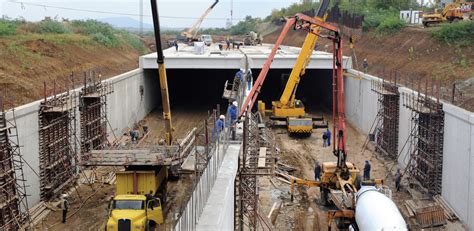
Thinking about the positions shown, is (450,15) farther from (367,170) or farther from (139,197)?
(139,197)

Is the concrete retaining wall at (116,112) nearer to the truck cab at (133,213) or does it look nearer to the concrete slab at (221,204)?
the truck cab at (133,213)

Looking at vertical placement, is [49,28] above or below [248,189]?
above

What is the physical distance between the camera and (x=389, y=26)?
47.3 meters

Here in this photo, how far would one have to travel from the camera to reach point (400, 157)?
26656 millimetres

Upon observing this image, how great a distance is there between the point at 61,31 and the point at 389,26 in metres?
29.7

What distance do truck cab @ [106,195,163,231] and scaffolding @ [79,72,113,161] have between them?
845 centimetres

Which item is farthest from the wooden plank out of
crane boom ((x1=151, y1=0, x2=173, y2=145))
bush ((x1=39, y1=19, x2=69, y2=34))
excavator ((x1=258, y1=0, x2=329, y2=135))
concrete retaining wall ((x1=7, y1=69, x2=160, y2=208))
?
bush ((x1=39, y1=19, x2=69, y2=34))

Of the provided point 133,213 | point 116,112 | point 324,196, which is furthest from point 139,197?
point 116,112

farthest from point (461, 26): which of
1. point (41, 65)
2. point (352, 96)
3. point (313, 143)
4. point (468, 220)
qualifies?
point (41, 65)

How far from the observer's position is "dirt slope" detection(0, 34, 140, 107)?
1055 inches

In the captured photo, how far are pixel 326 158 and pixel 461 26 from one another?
51.0ft

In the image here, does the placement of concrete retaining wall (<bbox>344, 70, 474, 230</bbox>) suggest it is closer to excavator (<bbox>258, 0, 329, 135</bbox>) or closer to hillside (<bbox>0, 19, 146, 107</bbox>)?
excavator (<bbox>258, 0, 329, 135</bbox>)

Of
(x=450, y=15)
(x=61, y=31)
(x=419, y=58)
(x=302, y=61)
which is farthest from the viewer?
(x=61, y=31)

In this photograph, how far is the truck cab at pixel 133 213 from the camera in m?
16.0
